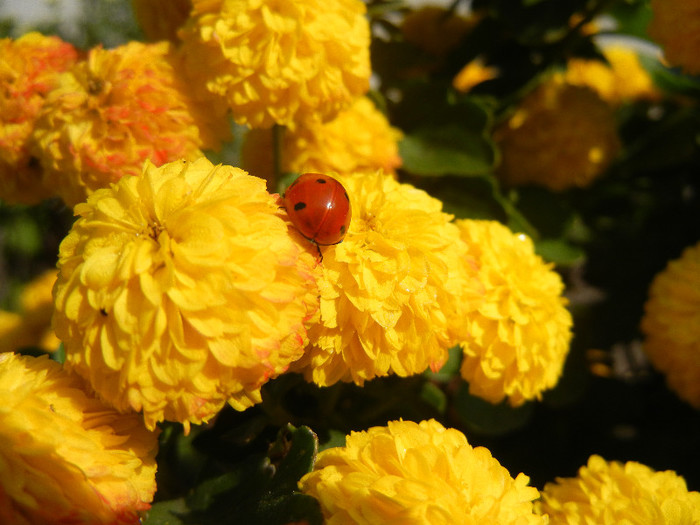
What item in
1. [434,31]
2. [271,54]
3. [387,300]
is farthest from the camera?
[434,31]

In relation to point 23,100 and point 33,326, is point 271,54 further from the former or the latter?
point 33,326

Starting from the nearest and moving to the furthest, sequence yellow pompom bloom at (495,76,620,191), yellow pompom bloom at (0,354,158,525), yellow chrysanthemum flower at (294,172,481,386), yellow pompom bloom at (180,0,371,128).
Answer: yellow pompom bloom at (0,354,158,525)
yellow chrysanthemum flower at (294,172,481,386)
yellow pompom bloom at (180,0,371,128)
yellow pompom bloom at (495,76,620,191)

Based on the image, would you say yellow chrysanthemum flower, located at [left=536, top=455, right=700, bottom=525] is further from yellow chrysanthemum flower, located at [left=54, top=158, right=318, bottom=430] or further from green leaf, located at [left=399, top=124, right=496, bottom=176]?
green leaf, located at [left=399, top=124, right=496, bottom=176]

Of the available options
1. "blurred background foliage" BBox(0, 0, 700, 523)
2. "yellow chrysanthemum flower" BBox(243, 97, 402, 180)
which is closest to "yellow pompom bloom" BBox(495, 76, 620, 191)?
"blurred background foliage" BBox(0, 0, 700, 523)

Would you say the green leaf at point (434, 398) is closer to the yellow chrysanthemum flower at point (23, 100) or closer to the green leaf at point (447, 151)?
the green leaf at point (447, 151)

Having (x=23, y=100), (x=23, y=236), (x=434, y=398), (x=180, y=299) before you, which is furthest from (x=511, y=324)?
(x=23, y=236)

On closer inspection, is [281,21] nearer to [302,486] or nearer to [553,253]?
[302,486]
